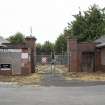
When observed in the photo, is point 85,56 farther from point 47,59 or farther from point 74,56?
point 47,59

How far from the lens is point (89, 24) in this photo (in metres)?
67.9

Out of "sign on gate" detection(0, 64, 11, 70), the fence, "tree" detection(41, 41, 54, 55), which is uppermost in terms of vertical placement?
"tree" detection(41, 41, 54, 55)

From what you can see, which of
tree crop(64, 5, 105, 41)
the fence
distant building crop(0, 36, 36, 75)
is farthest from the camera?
tree crop(64, 5, 105, 41)

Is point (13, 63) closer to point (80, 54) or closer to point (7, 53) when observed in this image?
point (7, 53)

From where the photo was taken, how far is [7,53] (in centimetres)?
3816

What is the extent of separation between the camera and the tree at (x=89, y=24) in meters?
66.1

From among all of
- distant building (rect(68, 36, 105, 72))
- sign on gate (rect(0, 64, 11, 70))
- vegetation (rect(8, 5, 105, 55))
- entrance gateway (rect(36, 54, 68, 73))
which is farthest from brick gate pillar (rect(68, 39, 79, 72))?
vegetation (rect(8, 5, 105, 55))

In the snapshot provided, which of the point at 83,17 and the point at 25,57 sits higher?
the point at 83,17

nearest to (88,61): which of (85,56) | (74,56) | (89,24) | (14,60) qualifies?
(85,56)

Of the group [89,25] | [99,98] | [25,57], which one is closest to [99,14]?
[89,25]

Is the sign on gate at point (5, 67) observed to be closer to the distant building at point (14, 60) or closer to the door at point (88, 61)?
the distant building at point (14, 60)

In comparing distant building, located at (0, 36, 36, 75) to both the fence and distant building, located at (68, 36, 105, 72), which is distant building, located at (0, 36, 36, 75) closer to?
the fence

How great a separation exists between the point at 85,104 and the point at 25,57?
22819mm

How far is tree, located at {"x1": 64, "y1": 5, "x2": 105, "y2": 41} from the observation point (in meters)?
66.1
